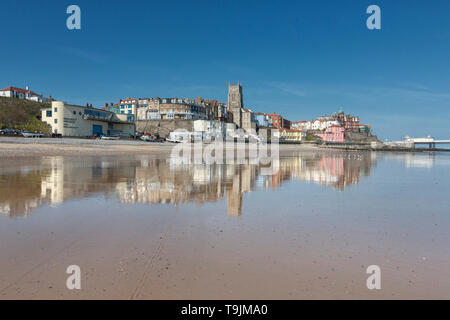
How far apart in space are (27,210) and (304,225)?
21.8 feet

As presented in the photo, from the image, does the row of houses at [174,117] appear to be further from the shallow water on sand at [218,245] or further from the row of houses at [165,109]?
the shallow water on sand at [218,245]

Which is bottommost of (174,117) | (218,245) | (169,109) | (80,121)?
(218,245)

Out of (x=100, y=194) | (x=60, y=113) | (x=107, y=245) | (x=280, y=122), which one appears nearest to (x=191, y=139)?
(x=60, y=113)

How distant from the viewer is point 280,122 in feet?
523

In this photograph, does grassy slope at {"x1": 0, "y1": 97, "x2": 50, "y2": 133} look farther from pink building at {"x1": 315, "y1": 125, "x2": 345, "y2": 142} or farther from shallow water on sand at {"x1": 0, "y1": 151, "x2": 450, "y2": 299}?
pink building at {"x1": 315, "y1": 125, "x2": 345, "y2": 142}

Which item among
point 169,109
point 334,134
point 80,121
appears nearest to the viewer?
point 80,121

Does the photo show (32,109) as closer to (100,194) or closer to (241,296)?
(100,194)

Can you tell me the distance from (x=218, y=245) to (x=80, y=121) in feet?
194

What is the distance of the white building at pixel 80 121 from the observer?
176ft

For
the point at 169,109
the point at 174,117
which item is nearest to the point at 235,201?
the point at 174,117

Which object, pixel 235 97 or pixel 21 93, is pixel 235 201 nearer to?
pixel 21 93

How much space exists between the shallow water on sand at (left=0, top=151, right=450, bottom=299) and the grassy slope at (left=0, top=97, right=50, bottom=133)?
5256 centimetres

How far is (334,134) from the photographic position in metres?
166

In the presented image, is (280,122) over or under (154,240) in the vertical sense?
over
